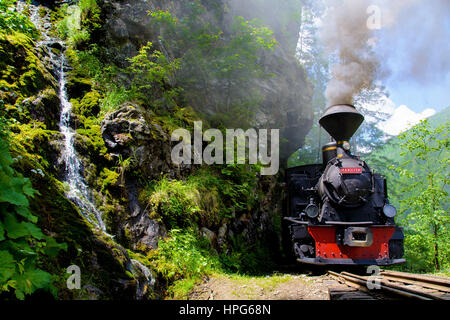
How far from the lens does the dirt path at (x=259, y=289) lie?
466 cm

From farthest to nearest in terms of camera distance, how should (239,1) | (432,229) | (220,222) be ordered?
(239,1) → (432,229) → (220,222)

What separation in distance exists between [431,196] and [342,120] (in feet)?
12.4

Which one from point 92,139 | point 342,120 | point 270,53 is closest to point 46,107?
point 92,139

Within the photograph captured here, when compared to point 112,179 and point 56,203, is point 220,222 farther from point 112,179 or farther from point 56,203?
point 56,203

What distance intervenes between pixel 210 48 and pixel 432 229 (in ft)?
31.4

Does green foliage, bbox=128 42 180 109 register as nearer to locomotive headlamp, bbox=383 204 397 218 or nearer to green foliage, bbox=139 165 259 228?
green foliage, bbox=139 165 259 228

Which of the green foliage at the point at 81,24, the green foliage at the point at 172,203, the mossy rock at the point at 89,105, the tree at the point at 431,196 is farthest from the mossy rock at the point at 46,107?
the tree at the point at 431,196

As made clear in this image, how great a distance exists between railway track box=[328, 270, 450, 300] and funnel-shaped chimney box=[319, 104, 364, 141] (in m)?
3.87

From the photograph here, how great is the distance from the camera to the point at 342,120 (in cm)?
783

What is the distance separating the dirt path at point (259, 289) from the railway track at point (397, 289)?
348 millimetres

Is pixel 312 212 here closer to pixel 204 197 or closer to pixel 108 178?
pixel 204 197

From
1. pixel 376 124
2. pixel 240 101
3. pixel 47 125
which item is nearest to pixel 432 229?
pixel 240 101

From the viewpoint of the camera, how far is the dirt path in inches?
183

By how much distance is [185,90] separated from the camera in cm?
1030
